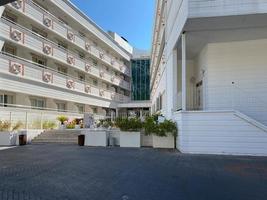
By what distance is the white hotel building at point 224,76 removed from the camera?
11578mm

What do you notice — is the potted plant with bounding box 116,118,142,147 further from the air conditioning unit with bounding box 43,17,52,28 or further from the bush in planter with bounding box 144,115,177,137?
the air conditioning unit with bounding box 43,17,52,28

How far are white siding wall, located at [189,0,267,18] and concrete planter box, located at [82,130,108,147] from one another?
896cm

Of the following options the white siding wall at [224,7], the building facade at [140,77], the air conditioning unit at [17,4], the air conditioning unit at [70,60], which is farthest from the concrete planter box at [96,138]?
the building facade at [140,77]

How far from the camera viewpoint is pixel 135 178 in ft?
25.7

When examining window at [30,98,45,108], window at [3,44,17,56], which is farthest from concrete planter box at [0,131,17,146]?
window at [3,44,17,56]

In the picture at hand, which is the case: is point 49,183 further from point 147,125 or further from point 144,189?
point 147,125

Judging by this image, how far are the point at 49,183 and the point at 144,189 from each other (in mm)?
2453

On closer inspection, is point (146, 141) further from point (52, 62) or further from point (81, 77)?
point (81, 77)

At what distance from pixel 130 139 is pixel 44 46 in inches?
556

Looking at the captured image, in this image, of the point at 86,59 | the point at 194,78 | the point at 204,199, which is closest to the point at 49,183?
the point at 204,199

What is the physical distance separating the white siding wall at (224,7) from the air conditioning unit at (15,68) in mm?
14948

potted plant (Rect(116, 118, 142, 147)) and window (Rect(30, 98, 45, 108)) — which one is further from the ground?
window (Rect(30, 98, 45, 108))

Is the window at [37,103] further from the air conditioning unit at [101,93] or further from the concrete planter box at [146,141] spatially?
the concrete planter box at [146,141]

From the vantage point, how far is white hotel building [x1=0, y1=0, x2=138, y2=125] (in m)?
21.8
